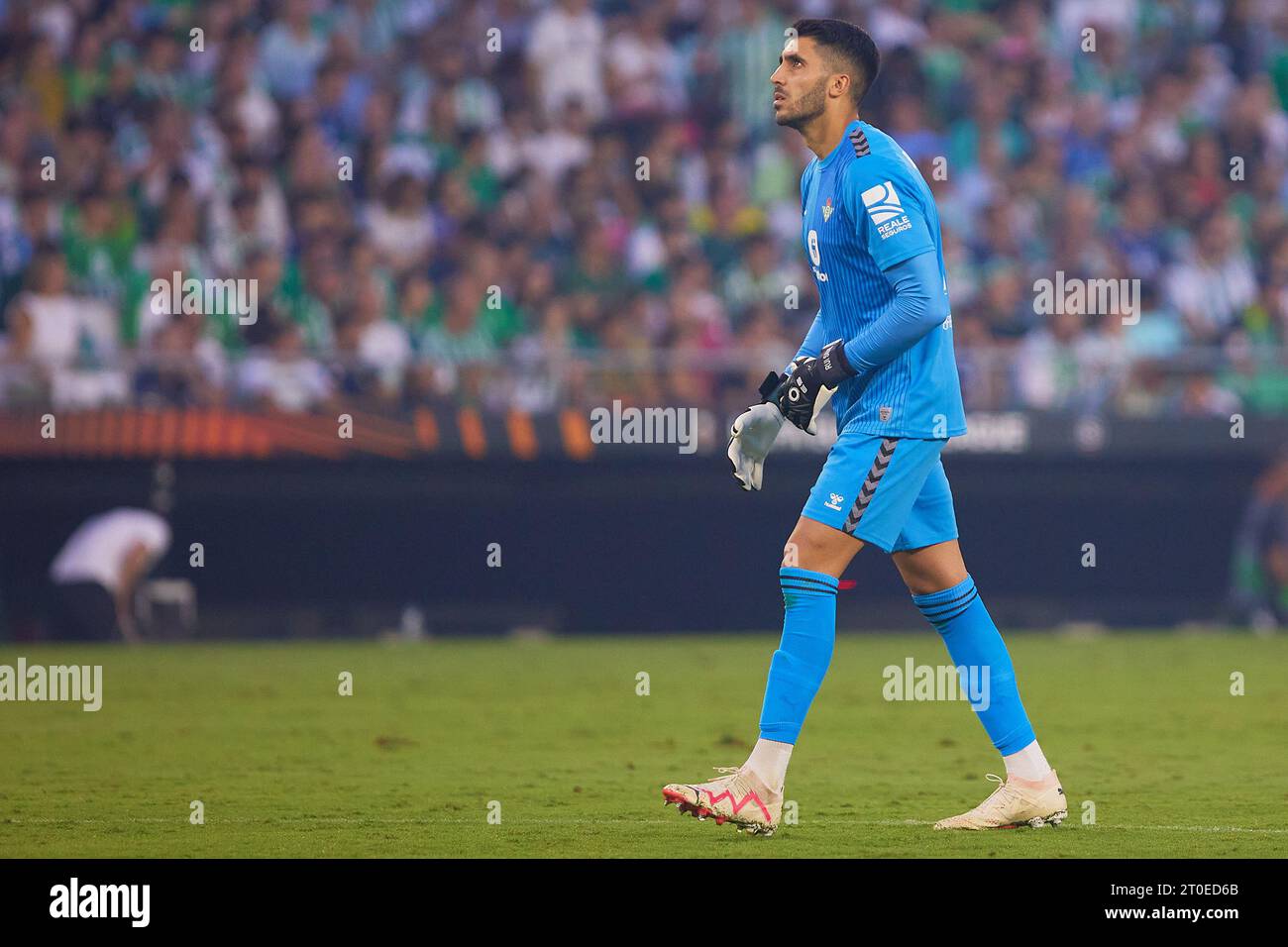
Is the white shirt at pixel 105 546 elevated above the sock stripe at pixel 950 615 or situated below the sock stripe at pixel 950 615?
above

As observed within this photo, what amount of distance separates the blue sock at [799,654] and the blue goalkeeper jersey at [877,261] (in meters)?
0.52

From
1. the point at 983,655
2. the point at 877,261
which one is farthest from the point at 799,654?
the point at 877,261

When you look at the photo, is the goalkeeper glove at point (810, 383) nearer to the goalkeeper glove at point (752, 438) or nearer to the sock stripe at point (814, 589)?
the goalkeeper glove at point (752, 438)

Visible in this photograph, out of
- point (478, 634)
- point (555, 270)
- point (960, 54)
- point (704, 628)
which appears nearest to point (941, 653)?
point (704, 628)

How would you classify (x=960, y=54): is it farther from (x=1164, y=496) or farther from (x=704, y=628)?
(x=704, y=628)

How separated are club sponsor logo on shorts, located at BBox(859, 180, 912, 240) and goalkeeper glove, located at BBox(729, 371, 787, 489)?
2.18ft

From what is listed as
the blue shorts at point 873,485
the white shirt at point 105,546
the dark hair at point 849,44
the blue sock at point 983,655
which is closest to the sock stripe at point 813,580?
the blue shorts at point 873,485

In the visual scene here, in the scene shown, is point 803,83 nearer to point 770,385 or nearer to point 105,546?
point 770,385

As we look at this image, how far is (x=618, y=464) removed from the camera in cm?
1367

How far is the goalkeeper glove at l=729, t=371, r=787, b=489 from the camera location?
6.51 metres

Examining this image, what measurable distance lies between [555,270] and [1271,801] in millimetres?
9390

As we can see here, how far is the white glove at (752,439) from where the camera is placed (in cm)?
651

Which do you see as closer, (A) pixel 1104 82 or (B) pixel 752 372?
(B) pixel 752 372

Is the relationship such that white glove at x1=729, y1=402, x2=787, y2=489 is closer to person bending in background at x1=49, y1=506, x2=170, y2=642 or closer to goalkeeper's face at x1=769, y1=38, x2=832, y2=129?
goalkeeper's face at x1=769, y1=38, x2=832, y2=129
